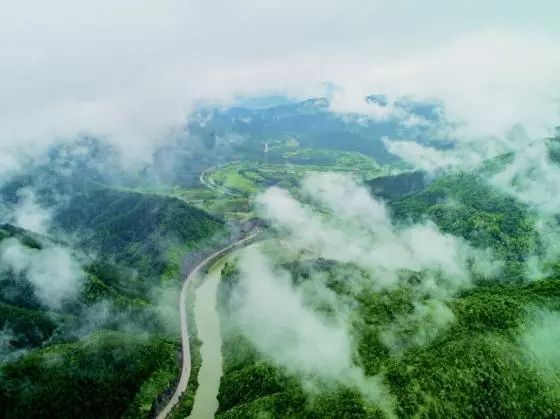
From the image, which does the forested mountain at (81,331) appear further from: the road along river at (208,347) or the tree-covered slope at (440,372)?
the tree-covered slope at (440,372)

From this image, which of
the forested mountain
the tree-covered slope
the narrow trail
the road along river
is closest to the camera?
the tree-covered slope

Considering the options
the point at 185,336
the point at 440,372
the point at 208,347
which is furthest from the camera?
the point at 185,336

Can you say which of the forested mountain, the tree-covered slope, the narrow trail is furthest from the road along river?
the forested mountain

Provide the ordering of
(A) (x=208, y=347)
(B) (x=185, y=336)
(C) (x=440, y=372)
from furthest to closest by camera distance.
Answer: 1. (B) (x=185, y=336)
2. (A) (x=208, y=347)
3. (C) (x=440, y=372)

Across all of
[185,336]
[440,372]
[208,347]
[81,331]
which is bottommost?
[185,336]

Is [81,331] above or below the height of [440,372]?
below

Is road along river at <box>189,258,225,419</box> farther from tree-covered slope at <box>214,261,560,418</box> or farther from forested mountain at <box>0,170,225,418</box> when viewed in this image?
forested mountain at <box>0,170,225,418</box>

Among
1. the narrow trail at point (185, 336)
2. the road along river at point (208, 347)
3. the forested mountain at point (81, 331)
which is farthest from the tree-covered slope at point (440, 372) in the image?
the forested mountain at point (81, 331)

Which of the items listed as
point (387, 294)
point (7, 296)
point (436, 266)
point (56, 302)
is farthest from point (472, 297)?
point (7, 296)

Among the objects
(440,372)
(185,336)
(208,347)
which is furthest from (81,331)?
(440,372)

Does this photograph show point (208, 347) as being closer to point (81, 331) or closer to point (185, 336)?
point (185, 336)

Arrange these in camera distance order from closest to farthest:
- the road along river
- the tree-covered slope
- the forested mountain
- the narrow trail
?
the tree-covered slope, the forested mountain, the narrow trail, the road along river
